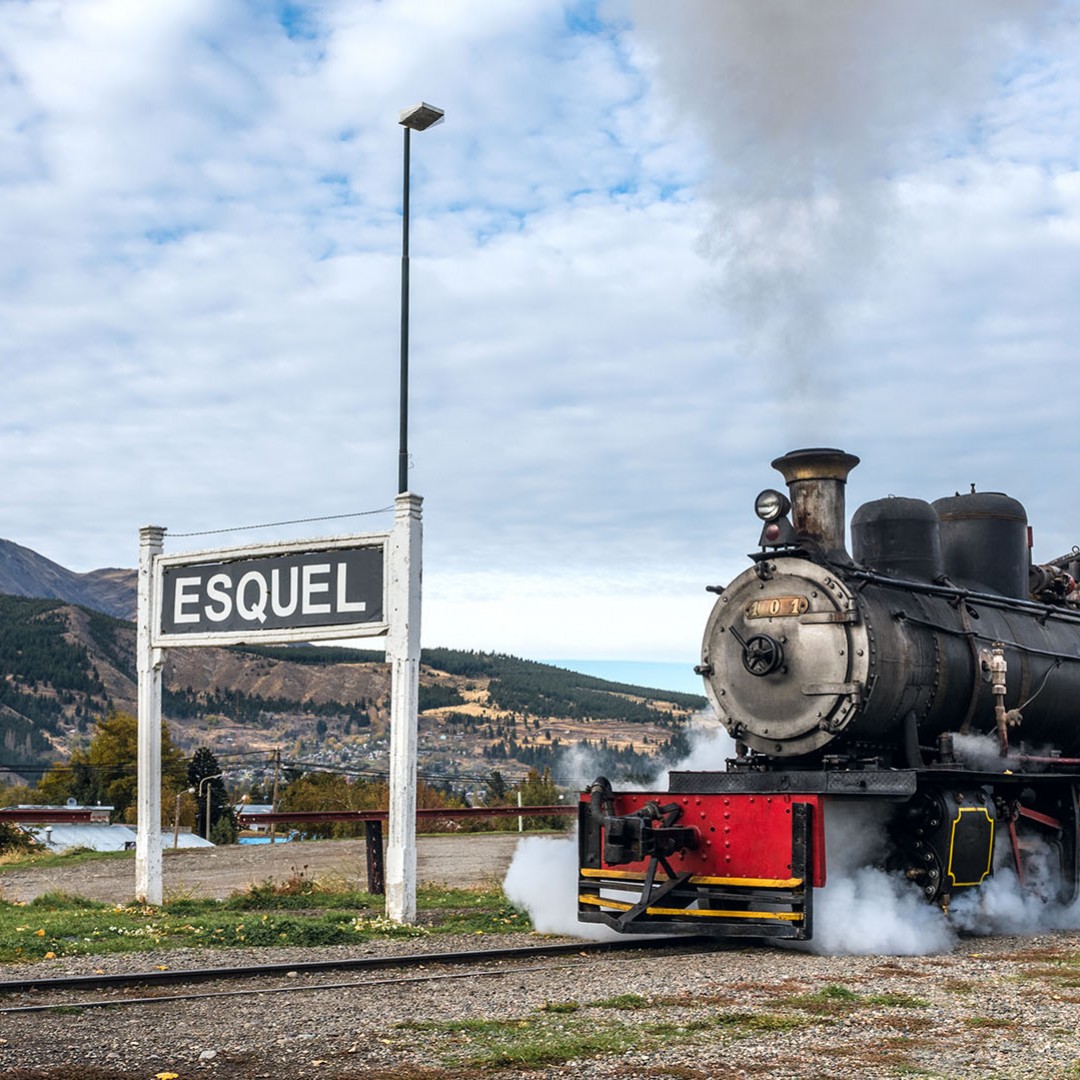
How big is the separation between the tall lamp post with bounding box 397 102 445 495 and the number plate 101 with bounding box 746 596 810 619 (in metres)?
3.27

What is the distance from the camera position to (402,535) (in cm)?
1134

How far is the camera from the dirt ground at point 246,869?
52.3ft

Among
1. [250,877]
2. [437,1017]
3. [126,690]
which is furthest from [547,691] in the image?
[437,1017]

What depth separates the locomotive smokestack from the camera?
441 inches

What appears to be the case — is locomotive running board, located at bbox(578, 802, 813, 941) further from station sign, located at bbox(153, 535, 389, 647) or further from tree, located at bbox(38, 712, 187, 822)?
tree, located at bbox(38, 712, 187, 822)

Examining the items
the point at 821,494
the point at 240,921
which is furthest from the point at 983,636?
the point at 240,921

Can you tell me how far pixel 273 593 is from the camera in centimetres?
1203

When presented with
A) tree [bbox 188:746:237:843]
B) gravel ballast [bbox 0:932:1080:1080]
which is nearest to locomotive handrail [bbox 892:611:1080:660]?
gravel ballast [bbox 0:932:1080:1080]

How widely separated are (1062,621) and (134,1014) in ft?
33.3

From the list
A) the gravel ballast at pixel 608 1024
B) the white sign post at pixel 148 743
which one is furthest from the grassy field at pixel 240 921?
the gravel ballast at pixel 608 1024

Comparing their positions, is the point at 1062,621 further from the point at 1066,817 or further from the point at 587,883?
the point at 587,883

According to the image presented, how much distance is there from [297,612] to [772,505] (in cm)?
430

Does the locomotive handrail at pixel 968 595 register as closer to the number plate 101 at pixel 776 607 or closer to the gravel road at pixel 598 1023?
the number plate 101 at pixel 776 607

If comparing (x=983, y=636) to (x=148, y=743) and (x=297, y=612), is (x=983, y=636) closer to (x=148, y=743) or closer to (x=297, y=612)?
(x=297, y=612)
